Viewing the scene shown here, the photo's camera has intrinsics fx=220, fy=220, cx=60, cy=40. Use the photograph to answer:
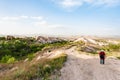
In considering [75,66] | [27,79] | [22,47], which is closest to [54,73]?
[27,79]

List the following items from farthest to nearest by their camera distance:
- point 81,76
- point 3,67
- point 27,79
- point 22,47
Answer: point 22,47
point 3,67
point 81,76
point 27,79

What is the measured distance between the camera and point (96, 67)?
1057 inches

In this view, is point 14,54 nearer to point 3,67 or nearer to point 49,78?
point 3,67

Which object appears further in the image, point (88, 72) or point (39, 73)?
point (88, 72)

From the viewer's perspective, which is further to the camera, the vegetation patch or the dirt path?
the dirt path

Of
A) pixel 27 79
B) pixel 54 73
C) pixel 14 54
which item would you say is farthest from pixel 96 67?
pixel 14 54

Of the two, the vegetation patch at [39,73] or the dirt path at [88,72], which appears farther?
the dirt path at [88,72]

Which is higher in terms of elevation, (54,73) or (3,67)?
(54,73)

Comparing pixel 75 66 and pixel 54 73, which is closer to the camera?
pixel 54 73

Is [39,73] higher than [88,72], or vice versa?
[39,73]

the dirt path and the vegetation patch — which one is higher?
the vegetation patch

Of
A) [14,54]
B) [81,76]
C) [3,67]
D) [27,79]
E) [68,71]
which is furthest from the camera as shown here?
[14,54]

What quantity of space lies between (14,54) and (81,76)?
6237 cm

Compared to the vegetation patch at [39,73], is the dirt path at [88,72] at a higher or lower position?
lower
